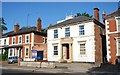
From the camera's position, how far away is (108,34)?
24.2 meters

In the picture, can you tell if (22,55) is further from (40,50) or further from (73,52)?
(73,52)

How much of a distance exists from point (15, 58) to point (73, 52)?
12906 millimetres

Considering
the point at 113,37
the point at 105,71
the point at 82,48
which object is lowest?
the point at 105,71

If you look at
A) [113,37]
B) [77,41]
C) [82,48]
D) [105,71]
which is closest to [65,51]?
[77,41]

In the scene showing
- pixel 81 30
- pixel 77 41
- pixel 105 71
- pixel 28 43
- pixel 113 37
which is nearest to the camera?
pixel 105 71

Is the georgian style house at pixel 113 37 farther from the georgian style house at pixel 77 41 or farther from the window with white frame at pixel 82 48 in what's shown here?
the window with white frame at pixel 82 48

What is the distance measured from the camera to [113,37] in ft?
77.6

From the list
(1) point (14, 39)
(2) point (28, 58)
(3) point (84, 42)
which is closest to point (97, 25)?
(3) point (84, 42)

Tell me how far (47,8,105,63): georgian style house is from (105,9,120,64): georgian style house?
9.44 ft

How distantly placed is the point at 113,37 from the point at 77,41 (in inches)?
259

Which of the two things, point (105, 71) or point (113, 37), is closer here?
point (105, 71)

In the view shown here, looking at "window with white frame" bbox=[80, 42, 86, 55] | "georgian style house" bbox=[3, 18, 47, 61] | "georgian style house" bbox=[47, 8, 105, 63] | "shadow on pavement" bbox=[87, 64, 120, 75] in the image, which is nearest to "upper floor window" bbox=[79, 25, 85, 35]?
"georgian style house" bbox=[47, 8, 105, 63]

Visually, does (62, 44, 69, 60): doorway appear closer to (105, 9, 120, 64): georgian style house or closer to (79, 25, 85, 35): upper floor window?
(79, 25, 85, 35): upper floor window

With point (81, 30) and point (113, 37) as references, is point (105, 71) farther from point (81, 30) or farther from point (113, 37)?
point (81, 30)
